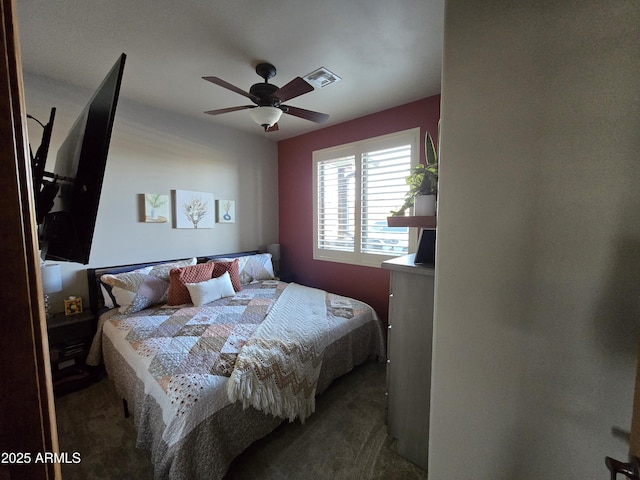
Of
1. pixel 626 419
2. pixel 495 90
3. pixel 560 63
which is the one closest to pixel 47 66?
pixel 495 90

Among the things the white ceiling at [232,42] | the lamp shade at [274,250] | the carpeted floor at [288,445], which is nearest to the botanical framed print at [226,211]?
the lamp shade at [274,250]

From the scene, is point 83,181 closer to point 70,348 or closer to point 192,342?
point 192,342

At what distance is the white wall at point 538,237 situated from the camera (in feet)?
2.00

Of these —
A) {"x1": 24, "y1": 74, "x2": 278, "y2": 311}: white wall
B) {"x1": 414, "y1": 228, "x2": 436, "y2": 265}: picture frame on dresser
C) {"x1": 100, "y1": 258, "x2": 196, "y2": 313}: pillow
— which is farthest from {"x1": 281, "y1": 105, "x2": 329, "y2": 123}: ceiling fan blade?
{"x1": 100, "y1": 258, "x2": 196, "y2": 313}: pillow

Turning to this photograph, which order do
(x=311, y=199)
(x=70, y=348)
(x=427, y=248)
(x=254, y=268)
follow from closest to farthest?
(x=427, y=248) < (x=70, y=348) < (x=254, y=268) < (x=311, y=199)

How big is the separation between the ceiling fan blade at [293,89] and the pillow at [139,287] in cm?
211

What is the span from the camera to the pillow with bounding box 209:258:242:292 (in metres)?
2.88

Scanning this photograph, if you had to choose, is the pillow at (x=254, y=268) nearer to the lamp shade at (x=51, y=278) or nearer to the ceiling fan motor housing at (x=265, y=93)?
the lamp shade at (x=51, y=278)

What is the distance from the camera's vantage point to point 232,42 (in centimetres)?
175

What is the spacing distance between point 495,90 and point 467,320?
721 millimetres

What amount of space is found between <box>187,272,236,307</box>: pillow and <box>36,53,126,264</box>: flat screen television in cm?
141

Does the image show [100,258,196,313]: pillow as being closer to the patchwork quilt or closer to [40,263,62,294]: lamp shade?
the patchwork quilt

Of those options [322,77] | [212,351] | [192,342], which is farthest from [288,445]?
[322,77]

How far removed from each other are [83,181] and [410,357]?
171 centimetres
